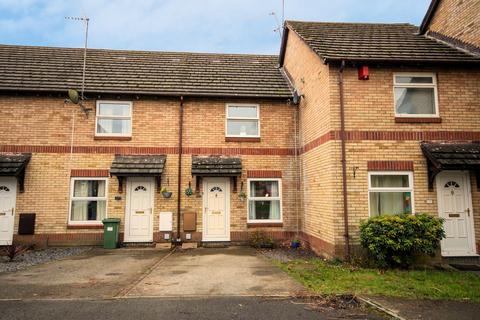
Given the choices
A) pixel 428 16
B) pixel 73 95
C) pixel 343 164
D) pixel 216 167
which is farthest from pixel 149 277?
pixel 428 16

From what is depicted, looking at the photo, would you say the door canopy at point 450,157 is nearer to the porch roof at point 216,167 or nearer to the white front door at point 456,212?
the white front door at point 456,212

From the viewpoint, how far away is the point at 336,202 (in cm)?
841

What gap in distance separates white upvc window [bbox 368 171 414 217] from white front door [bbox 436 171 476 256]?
2.78 feet

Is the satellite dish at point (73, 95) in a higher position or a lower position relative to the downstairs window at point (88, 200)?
higher

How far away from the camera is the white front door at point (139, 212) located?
1097cm

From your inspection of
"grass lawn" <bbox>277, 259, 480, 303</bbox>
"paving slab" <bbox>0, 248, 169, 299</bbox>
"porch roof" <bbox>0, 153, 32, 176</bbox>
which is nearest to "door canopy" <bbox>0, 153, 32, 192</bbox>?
"porch roof" <bbox>0, 153, 32, 176</bbox>

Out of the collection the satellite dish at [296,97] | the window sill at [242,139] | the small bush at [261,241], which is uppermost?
the satellite dish at [296,97]

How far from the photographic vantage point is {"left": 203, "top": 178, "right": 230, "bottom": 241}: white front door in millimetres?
11125

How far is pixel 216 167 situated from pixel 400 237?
591 centimetres

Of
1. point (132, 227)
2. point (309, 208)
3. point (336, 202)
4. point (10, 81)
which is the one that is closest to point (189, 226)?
point (132, 227)

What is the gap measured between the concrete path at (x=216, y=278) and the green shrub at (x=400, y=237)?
234 cm

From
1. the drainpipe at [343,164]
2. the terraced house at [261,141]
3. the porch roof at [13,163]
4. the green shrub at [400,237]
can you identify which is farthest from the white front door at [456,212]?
the porch roof at [13,163]

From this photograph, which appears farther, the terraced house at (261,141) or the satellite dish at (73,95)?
the satellite dish at (73,95)

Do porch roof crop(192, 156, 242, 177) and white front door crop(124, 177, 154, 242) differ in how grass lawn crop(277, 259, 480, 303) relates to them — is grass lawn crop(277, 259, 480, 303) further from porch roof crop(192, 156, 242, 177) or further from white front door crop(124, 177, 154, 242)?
white front door crop(124, 177, 154, 242)
